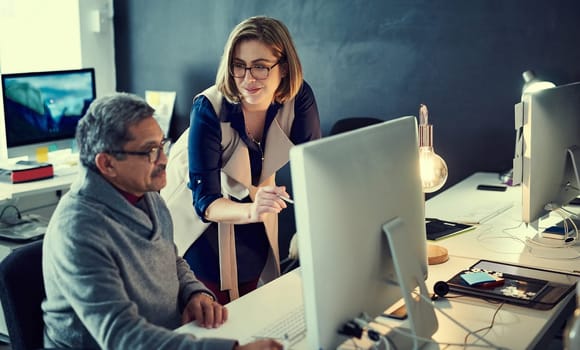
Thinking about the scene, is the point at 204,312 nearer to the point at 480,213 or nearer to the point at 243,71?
the point at 243,71

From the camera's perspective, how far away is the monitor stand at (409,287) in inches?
61.5

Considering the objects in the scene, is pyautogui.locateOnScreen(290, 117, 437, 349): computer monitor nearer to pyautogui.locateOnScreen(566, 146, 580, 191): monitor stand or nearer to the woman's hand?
the woman's hand

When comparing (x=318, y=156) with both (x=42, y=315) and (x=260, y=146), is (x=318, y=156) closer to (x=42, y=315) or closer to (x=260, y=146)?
(x=42, y=315)

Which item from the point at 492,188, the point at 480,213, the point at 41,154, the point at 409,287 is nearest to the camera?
the point at 409,287

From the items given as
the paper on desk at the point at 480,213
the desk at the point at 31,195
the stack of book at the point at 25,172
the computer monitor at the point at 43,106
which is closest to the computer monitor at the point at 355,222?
the paper on desk at the point at 480,213

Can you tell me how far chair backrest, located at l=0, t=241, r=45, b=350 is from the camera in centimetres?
176

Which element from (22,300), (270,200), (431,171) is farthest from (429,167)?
(22,300)

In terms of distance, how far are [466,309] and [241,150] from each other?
904 millimetres

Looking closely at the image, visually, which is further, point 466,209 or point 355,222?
point 466,209

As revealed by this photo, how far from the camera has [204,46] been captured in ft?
13.9

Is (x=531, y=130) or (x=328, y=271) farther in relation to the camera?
(x=531, y=130)

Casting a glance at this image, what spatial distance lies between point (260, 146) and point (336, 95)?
1.45m

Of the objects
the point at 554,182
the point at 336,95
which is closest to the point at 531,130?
the point at 554,182

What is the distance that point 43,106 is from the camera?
3.85 m
